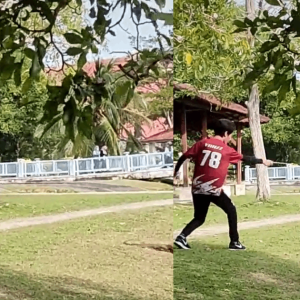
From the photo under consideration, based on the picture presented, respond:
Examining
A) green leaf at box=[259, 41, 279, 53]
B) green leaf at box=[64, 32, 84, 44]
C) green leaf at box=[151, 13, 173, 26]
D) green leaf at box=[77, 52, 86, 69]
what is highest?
green leaf at box=[151, 13, 173, 26]

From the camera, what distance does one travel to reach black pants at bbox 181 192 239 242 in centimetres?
251

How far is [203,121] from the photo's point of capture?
2490 mm

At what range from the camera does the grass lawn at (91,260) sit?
249 centimetres

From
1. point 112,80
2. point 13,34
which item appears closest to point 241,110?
point 112,80

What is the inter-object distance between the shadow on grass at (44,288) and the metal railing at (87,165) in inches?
15.0

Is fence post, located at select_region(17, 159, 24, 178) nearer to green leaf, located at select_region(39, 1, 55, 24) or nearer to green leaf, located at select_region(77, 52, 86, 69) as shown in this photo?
green leaf, located at select_region(77, 52, 86, 69)

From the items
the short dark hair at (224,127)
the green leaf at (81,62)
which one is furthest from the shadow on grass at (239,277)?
the green leaf at (81,62)

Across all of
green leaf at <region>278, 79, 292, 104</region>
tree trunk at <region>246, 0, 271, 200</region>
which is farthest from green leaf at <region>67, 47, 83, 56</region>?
green leaf at <region>278, 79, 292, 104</region>

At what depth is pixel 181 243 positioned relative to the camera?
100 inches

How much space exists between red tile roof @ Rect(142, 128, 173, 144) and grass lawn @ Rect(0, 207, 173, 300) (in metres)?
0.27

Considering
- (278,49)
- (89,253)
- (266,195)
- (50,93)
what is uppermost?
(278,49)

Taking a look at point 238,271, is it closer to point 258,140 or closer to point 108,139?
point 258,140

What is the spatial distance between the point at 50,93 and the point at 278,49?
0.86 metres

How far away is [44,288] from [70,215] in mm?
298
